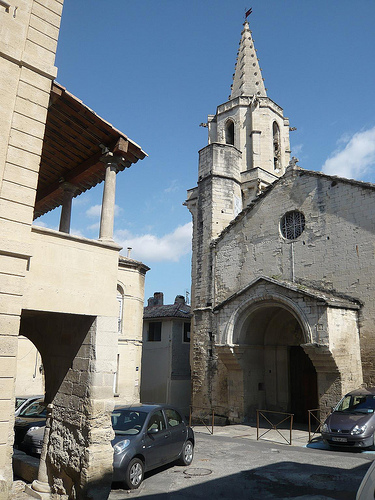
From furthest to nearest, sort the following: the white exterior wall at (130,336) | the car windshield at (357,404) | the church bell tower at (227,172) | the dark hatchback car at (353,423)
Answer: the white exterior wall at (130,336)
the church bell tower at (227,172)
the car windshield at (357,404)
the dark hatchback car at (353,423)

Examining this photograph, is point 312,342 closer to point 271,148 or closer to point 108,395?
point 108,395

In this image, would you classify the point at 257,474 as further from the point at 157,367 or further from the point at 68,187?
the point at 157,367

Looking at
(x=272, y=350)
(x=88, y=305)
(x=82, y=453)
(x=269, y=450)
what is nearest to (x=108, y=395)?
(x=82, y=453)

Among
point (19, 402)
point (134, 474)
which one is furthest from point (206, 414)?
point (134, 474)

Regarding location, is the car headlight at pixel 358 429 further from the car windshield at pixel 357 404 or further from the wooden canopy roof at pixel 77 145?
the wooden canopy roof at pixel 77 145

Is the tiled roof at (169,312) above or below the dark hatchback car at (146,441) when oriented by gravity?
above

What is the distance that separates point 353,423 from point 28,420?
28.6ft

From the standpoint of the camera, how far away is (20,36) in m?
6.25

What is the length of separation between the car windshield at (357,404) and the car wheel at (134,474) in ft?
20.9

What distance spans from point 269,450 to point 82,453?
19.4 feet

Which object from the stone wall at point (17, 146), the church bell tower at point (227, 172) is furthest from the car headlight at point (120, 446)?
the church bell tower at point (227, 172)

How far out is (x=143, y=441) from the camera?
7531 mm

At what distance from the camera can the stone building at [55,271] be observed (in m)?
5.70

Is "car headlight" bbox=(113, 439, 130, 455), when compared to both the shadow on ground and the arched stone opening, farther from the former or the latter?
the shadow on ground
